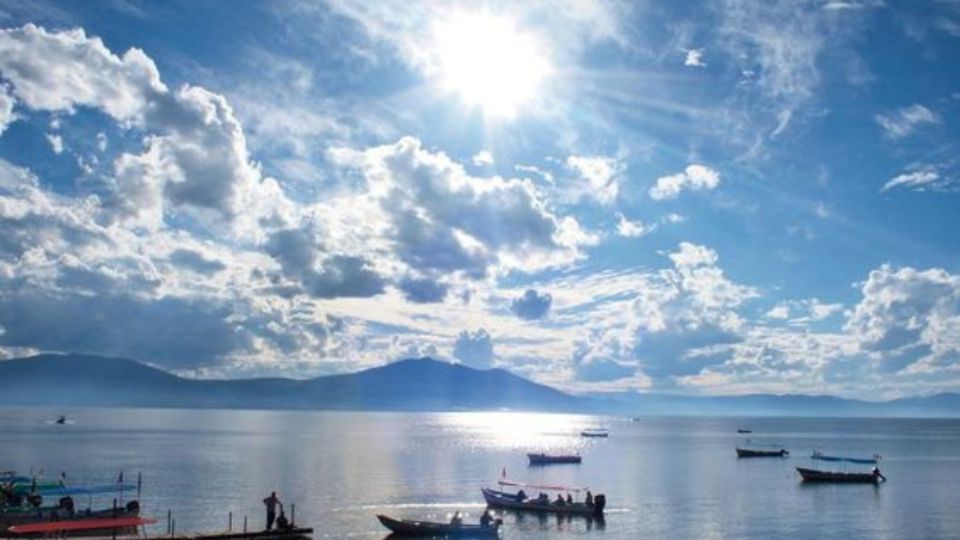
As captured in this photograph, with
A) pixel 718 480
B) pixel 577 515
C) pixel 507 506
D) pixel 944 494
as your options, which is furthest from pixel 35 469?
pixel 944 494

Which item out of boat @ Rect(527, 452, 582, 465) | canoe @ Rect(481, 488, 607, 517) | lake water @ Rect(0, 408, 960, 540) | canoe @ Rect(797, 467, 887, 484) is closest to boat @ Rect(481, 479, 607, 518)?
canoe @ Rect(481, 488, 607, 517)

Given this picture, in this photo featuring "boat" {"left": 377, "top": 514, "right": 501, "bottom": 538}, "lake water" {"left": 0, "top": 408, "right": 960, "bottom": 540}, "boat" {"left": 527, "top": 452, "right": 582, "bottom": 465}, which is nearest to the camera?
"boat" {"left": 377, "top": 514, "right": 501, "bottom": 538}

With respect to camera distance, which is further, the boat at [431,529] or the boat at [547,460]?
the boat at [547,460]

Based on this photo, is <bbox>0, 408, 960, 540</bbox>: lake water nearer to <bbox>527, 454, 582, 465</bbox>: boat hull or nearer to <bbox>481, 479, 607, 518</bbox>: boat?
<bbox>481, 479, 607, 518</bbox>: boat

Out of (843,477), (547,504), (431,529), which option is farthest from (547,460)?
(431,529)

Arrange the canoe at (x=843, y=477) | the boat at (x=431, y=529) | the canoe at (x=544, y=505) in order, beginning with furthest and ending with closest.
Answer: the canoe at (x=843, y=477) < the canoe at (x=544, y=505) < the boat at (x=431, y=529)

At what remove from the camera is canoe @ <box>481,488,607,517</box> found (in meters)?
88.0

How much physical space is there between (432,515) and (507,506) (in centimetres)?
909

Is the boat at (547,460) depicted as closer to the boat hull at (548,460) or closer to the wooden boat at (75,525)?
the boat hull at (548,460)

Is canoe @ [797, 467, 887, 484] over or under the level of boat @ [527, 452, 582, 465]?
under

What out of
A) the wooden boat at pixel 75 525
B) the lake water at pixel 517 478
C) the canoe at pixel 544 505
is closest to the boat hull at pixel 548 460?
the lake water at pixel 517 478

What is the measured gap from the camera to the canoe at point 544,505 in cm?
8800

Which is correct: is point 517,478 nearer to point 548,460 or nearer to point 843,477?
point 548,460

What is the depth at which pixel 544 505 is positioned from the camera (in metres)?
91.4
